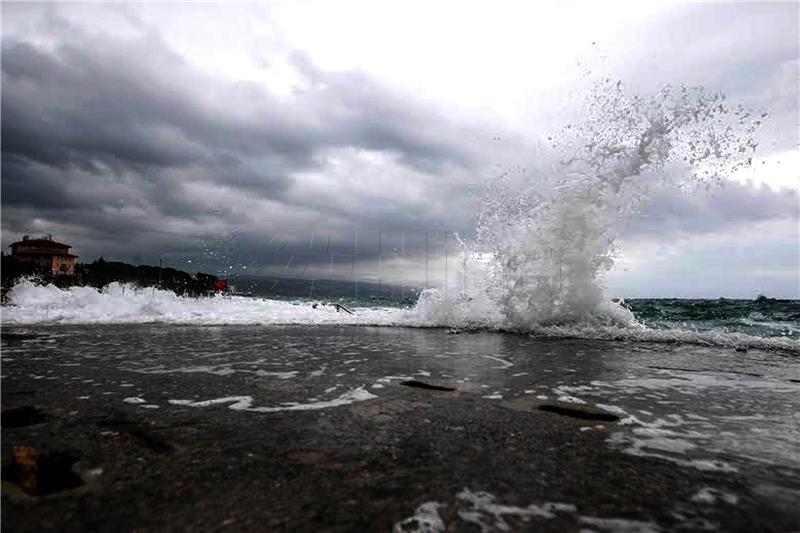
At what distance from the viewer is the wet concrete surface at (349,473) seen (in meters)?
1.80

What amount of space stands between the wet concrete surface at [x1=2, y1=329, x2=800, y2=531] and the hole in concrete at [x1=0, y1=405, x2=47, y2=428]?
0.01 metres

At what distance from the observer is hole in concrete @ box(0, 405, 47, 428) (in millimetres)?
2912

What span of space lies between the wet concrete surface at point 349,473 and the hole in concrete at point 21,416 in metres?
0.01

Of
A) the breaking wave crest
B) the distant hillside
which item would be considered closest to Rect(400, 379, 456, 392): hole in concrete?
the breaking wave crest

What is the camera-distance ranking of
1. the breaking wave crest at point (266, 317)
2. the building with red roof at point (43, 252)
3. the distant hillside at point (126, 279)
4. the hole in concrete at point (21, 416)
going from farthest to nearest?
the building with red roof at point (43, 252), the distant hillside at point (126, 279), the breaking wave crest at point (266, 317), the hole in concrete at point (21, 416)

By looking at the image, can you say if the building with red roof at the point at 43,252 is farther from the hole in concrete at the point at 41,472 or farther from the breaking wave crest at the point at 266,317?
the hole in concrete at the point at 41,472

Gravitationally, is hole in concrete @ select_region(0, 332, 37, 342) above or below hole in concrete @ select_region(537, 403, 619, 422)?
below

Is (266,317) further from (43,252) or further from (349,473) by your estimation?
(43,252)

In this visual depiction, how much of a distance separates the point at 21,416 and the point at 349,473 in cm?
249

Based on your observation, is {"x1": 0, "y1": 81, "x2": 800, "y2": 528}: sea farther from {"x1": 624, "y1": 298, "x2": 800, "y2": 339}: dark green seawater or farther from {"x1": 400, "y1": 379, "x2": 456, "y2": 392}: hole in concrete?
{"x1": 624, "y1": 298, "x2": 800, "y2": 339}: dark green seawater

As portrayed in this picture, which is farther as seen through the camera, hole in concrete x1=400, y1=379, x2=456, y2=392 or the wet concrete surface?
hole in concrete x1=400, y1=379, x2=456, y2=392

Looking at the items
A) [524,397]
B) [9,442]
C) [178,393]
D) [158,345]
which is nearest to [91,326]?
[158,345]

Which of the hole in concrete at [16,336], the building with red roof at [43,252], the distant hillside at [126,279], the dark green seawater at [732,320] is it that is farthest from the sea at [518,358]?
the building with red roof at [43,252]

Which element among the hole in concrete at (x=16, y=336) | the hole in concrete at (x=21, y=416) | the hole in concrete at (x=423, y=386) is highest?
the hole in concrete at (x=21, y=416)
